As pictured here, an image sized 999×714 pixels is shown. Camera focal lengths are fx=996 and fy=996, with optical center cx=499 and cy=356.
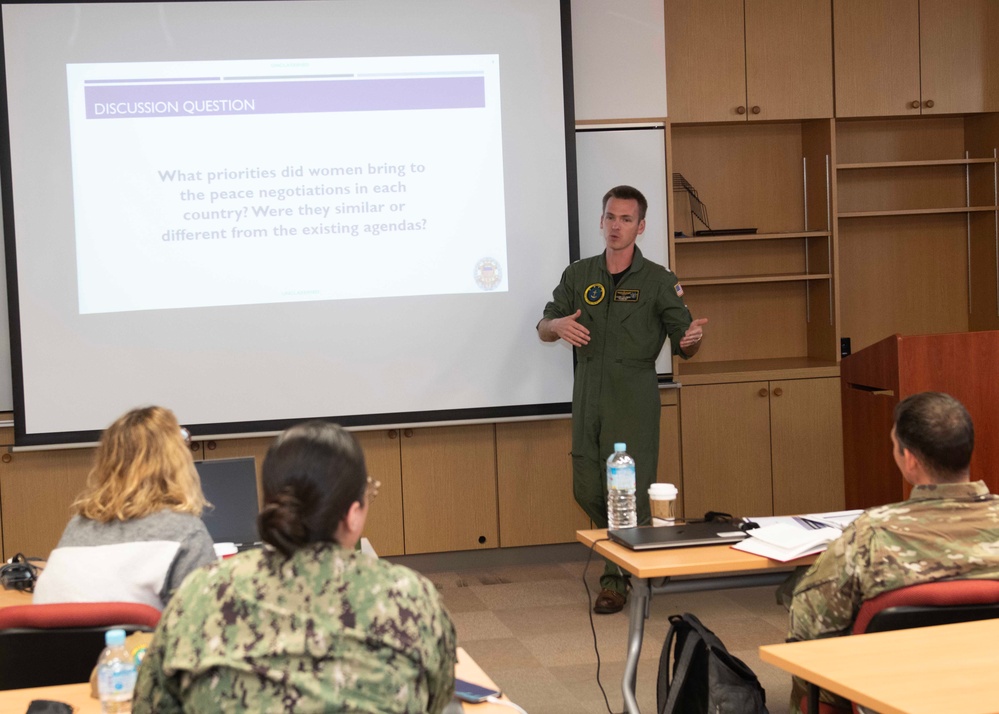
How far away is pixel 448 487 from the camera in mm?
5039

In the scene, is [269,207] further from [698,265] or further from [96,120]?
[698,265]

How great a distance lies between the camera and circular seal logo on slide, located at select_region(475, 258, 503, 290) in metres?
4.93

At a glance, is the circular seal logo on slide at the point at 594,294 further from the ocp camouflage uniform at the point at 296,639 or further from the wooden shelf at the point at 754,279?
the ocp camouflage uniform at the point at 296,639

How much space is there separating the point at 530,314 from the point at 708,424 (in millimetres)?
1140

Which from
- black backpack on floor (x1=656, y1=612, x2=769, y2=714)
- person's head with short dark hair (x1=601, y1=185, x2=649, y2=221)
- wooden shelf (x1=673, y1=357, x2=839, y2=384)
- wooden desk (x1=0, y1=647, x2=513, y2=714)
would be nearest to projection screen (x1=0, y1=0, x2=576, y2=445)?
person's head with short dark hair (x1=601, y1=185, x2=649, y2=221)

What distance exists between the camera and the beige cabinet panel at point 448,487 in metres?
5.00

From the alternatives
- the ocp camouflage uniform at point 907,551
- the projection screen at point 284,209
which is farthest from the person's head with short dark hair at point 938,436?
the projection screen at point 284,209

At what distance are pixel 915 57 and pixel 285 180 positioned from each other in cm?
356

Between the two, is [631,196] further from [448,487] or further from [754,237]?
[448,487]

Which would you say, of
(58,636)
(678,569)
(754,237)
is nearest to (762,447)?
(754,237)

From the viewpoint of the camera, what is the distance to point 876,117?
568cm

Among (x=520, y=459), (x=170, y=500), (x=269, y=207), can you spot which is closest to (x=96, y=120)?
(x=269, y=207)

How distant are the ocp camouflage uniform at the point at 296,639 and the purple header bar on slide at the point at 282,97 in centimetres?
370

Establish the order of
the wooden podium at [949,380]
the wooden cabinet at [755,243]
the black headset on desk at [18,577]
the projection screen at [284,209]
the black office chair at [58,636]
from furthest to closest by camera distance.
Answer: the wooden cabinet at [755,243]
the projection screen at [284,209]
the wooden podium at [949,380]
the black headset on desk at [18,577]
the black office chair at [58,636]
